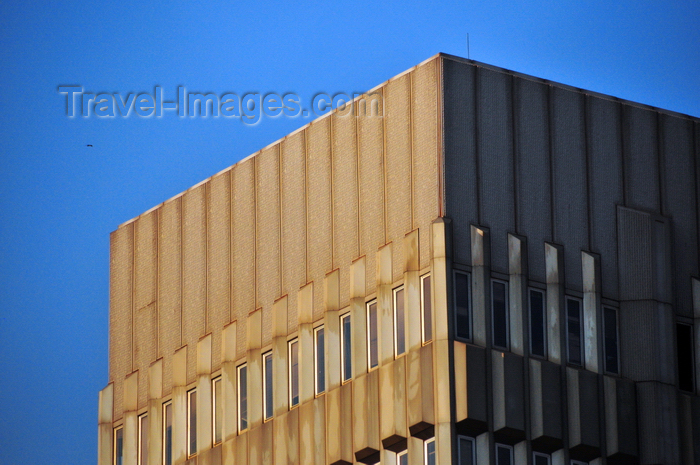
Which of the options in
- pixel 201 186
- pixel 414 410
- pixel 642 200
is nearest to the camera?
pixel 414 410

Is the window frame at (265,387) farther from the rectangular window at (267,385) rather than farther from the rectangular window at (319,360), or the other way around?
the rectangular window at (319,360)

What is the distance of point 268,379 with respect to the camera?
2552 inches

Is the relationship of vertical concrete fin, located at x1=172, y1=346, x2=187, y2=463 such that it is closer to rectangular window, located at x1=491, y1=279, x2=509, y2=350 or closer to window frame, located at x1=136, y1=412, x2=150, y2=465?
window frame, located at x1=136, y1=412, x2=150, y2=465

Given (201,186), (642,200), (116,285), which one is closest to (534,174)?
(642,200)

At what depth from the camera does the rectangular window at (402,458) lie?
5759 centimetres

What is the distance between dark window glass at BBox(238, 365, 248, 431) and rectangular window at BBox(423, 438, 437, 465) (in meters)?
10.6

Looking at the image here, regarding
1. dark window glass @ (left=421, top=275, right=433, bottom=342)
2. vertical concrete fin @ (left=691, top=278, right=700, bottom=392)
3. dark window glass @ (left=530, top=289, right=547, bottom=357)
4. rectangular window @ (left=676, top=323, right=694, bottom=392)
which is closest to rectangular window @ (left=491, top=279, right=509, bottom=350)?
dark window glass @ (left=530, top=289, right=547, bottom=357)

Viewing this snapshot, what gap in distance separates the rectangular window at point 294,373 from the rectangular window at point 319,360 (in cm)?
116

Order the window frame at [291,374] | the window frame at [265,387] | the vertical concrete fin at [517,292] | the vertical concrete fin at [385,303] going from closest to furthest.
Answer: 1. the vertical concrete fin at [517,292]
2. the vertical concrete fin at [385,303]
3. the window frame at [291,374]
4. the window frame at [265,387]

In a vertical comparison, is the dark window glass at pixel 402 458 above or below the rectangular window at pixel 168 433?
below

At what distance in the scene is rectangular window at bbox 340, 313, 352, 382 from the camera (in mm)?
60812

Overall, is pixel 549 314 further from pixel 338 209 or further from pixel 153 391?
pixel 153 391

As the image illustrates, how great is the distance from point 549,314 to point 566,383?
2400mm

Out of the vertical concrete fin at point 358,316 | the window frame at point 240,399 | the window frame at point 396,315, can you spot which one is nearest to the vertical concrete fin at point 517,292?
the window frame at point 396,315
